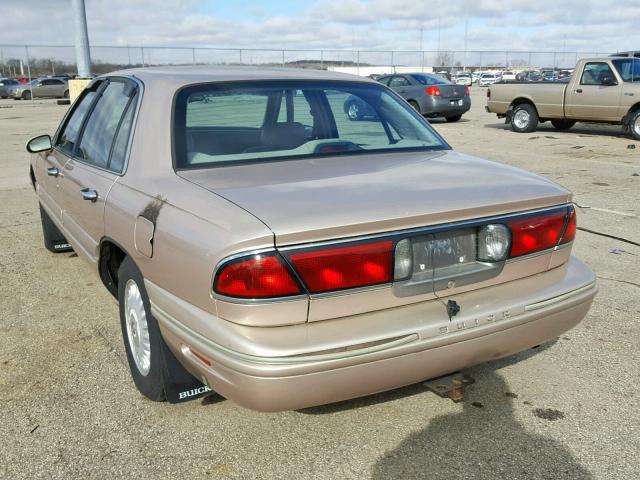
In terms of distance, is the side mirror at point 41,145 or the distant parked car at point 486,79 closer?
the side mirror at point 41,145

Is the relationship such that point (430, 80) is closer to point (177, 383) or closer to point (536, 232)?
point (536, 232)

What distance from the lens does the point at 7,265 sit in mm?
5277

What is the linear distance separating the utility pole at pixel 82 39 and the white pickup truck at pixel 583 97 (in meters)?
10.7

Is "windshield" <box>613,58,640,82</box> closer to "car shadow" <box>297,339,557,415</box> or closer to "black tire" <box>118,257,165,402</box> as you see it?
"car shadow" <box>297,339,557,415</box>

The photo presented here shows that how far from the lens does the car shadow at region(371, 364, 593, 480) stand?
252 cm

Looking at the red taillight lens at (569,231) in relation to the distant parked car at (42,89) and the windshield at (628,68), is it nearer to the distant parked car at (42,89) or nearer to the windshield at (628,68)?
the windshield at (628,68)

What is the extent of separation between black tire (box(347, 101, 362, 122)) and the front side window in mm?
12297

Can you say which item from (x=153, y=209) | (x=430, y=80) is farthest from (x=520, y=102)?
(x=153, y=209)

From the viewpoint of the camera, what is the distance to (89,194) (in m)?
3.38

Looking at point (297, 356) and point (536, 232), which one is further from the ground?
point (536, 232)

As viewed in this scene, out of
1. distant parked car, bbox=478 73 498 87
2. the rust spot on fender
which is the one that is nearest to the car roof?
the rust spot on fender

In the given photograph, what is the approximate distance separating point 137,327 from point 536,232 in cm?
191

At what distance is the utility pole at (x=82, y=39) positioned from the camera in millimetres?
15703

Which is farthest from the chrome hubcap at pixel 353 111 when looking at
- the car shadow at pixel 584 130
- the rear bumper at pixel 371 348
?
the car shadow at pixel 584 130
